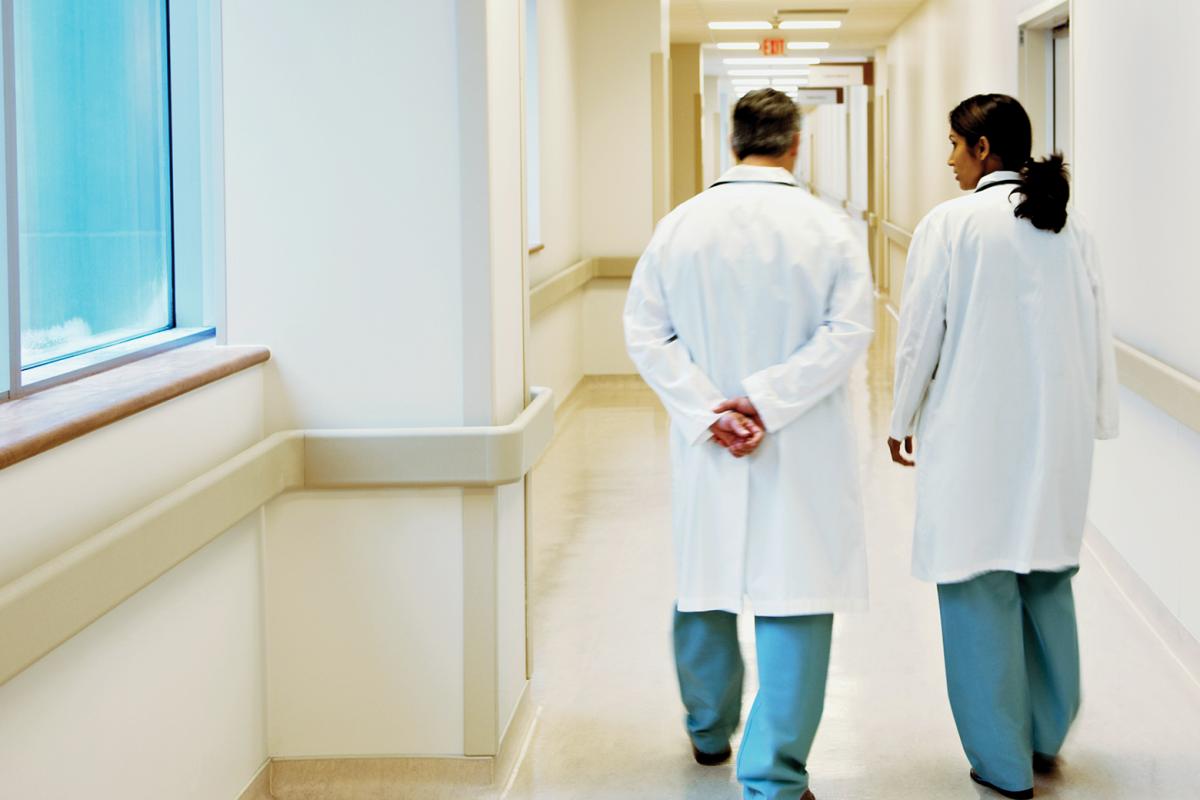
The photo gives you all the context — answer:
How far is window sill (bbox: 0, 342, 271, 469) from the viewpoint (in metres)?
2.26

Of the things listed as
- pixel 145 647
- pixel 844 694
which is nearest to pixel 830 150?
pixel 844 694

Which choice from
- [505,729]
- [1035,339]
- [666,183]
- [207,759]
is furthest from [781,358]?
[666,183]

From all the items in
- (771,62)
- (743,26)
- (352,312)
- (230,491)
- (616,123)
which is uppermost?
(771,62)

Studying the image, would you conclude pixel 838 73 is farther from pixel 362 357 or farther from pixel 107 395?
pixel 107 395

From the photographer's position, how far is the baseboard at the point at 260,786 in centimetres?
335

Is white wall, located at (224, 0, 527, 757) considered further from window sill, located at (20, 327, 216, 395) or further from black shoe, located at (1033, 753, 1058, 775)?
black shoe, located at (1033, 753, 1058, 775)

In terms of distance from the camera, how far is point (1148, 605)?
4984mm

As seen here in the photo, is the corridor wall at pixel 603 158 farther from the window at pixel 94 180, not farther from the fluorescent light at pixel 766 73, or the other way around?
the fluorescent light at pixel 766 73

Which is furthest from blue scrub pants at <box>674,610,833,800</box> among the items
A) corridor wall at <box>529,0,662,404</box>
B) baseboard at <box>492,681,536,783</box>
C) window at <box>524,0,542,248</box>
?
corridor wall at <box>529,0,662,404</box>

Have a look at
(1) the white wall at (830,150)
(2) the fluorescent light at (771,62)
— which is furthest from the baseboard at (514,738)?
(1) the white wall at (830,150)

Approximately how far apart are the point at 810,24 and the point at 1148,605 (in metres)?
11.4

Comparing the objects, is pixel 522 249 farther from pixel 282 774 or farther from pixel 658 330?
pixel 282 774

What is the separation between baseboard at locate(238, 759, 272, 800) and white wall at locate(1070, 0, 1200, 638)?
268 cm

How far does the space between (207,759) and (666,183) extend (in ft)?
30.9
